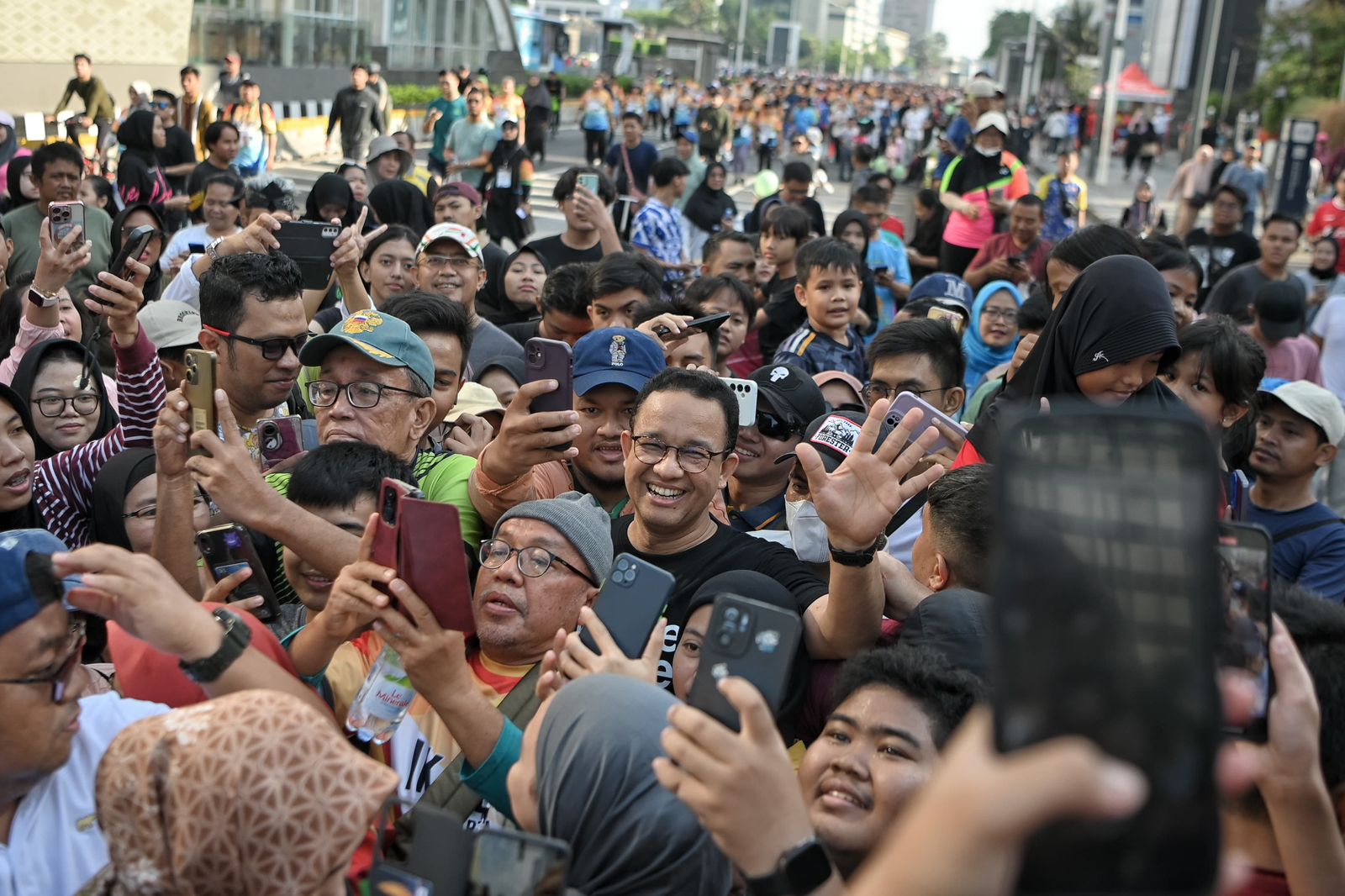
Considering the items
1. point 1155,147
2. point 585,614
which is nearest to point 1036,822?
point 585,614

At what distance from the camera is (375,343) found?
13.5 ft

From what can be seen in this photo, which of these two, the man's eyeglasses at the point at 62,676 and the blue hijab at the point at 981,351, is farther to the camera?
the blue hijab at the point at 981,351

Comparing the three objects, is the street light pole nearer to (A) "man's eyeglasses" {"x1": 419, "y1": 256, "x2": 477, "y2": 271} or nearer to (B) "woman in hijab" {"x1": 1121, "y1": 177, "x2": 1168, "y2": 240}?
(B) "woman in hijab" {"x1": 1121, "y1": 177, "x2": 1168, "y2": 240}

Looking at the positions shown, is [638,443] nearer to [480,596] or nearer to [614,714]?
[480,596]

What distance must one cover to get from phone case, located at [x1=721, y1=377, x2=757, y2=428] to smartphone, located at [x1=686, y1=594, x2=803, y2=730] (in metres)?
2.30

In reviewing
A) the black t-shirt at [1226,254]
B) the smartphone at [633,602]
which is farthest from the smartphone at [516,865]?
the black t-shirt at [1226,254]

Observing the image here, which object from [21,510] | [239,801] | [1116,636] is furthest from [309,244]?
[1116,636]

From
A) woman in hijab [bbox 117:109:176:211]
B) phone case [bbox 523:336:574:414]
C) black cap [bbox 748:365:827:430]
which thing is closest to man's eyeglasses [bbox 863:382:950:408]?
black cap [bbox 748:365:827:430]

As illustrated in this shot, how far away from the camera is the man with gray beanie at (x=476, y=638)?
2510 mm

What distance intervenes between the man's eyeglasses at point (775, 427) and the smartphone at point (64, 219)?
3.06 m

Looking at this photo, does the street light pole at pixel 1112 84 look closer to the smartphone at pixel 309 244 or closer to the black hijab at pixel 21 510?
the smartphone at pixel 309 244

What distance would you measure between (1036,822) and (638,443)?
278 centimetres

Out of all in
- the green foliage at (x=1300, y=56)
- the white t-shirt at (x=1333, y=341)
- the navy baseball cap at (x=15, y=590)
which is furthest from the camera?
the green foliage at (x=1300, y=56)

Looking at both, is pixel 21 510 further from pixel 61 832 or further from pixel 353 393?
pixel 61 832
